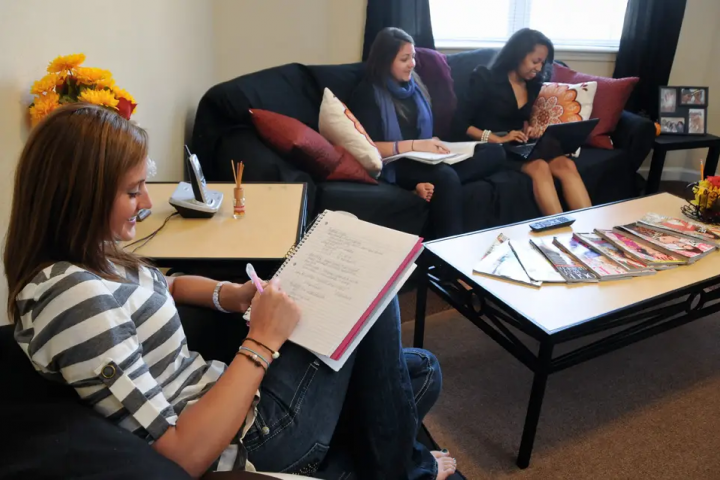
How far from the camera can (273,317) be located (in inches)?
39.1

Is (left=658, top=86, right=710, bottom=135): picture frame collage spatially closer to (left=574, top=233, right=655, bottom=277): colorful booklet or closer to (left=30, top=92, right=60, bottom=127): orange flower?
(left=574, top=233, right=655, bottom=277): colorful booklet

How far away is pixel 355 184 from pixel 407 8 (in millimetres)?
1390

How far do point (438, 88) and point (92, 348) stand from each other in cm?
257

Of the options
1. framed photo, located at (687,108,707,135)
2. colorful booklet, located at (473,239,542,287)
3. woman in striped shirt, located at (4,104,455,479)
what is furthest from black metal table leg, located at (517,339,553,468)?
framed photo, located at (687,108,707,135)

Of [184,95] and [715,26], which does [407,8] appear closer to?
[184,95]

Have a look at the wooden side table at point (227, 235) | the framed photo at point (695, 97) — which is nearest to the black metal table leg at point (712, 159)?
the framed photo at point (695, 97)

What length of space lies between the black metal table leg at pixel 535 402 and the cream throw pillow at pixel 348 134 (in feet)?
4.19

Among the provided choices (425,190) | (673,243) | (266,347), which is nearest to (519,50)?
(425,190)

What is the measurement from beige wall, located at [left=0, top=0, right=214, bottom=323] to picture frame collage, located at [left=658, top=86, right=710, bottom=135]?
2.74 metres

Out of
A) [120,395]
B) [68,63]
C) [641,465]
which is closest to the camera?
[120,395]

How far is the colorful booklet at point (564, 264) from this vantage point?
165 cm

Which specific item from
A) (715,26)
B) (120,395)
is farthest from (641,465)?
(715,26)

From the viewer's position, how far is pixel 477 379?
1.91m

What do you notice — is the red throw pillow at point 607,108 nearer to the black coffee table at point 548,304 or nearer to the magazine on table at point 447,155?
the magazine on table at point 447,155
